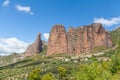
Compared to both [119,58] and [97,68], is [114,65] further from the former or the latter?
[97,68]

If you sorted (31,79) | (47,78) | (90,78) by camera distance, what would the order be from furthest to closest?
(31,79)
(47,78)
(90,78)

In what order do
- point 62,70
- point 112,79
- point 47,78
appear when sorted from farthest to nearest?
1. point 62,70
2. point 47,78
3. point 112,79

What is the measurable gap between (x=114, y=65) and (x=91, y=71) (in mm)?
10819

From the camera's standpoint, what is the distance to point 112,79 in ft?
225

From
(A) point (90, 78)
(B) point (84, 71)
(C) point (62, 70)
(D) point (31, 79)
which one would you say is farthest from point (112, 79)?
(C) point (62, 70)

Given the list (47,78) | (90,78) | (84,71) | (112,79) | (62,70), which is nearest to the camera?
(112,79)

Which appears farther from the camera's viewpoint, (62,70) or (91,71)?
(62,70)

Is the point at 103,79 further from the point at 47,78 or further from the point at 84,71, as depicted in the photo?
the point at 47,78

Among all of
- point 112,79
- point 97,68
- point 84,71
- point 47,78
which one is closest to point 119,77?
point 112,79

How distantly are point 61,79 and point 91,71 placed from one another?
73.0 metres

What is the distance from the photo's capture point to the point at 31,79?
120 metres

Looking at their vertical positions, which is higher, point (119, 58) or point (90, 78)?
point (119, 58)

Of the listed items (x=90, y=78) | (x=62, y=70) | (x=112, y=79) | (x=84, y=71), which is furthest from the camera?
(x=62, y=70)

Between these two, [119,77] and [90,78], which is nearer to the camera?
[119,77]
